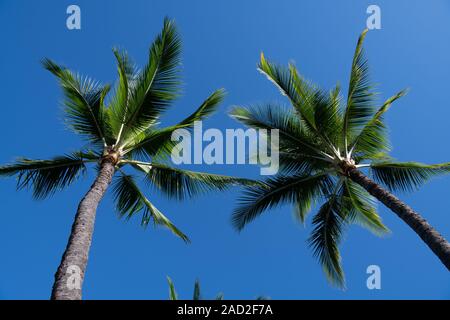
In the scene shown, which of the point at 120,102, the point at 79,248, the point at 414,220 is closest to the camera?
the point at 79,248

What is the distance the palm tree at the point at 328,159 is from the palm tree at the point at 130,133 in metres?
1.28

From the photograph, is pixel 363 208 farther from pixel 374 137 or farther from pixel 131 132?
pixel 131 132

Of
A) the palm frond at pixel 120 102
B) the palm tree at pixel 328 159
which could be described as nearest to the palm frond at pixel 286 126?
the palm tree at pixel 328 159

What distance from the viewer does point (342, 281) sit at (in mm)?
11055

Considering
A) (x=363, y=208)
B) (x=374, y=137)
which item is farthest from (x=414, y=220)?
(x=374, y=137)

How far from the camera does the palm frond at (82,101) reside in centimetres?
978

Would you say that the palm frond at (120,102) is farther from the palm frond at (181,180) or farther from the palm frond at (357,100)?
the palm frond at (357,100)

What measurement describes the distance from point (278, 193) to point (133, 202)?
376 centimetres

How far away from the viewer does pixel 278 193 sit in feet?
36.4

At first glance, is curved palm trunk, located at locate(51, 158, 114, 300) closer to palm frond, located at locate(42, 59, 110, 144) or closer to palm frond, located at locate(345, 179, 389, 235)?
palm frond, located at locate(42, 59, 110, 144)
